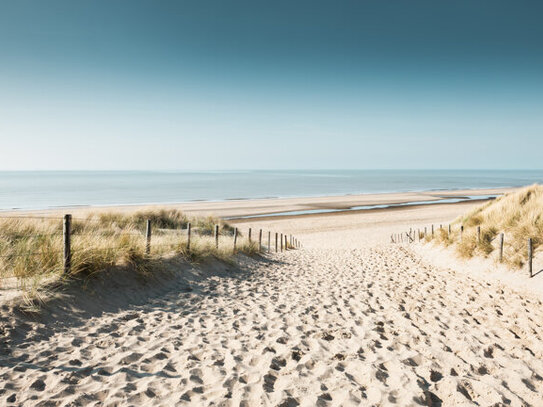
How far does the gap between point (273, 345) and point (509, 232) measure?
10810mm

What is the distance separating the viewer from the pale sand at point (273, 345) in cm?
390

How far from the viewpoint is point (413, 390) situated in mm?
4086

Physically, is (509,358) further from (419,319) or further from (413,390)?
(413,390)

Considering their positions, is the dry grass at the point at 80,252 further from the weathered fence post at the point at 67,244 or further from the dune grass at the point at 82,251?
the weathered fence post at the point at 67,244

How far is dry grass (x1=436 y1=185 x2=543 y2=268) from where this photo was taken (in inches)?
418

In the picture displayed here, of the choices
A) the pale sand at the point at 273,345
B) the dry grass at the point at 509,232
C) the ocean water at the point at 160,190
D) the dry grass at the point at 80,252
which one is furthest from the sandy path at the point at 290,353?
the ocean water at the point at 160,190

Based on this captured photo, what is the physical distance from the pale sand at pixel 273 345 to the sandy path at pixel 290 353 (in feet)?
0.06

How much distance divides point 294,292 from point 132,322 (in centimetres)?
415

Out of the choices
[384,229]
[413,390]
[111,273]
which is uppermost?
[111,273]

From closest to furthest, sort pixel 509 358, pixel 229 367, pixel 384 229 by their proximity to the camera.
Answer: pixel 229 367
pixel 509 358
pixel 384 229

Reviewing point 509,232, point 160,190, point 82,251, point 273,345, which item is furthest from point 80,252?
point 160,190

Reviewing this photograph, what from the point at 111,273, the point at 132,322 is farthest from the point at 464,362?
the point at 111,273

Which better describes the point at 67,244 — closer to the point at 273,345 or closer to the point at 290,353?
the point at 273,345

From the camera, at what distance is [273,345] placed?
5.21m
